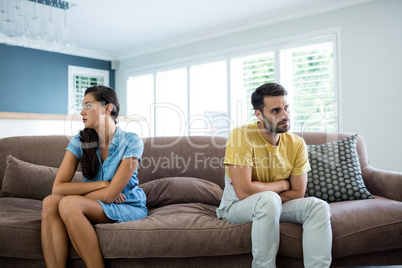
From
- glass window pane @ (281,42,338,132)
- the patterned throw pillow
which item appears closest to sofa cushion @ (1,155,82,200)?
the patterned throw pillow

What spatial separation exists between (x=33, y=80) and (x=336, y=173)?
564 centimetres

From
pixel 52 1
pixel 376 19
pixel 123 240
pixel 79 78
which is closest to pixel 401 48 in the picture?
pixel 376 19

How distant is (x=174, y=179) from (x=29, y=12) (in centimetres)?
368

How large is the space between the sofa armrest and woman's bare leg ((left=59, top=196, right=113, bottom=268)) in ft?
5.66

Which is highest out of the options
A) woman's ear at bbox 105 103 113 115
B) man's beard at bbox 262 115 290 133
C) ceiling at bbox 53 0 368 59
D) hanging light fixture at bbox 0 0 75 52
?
ceiling at bbox 53 0 368 59

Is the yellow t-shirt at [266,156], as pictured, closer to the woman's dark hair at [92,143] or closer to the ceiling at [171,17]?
the woman's dark hair at [92,143]

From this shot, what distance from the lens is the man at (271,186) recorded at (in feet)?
5.16

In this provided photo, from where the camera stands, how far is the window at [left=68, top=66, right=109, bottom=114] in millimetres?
6551

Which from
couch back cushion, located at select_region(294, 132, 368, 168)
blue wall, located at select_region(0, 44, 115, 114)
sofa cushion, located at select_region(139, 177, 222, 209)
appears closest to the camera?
sofa cushion, located at select_region(139, 177, 222, 209)

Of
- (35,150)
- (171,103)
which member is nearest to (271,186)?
(35,150)

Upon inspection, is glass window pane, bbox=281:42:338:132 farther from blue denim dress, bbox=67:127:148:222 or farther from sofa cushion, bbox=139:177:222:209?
blue denim dress, bbox=67:127:148:222

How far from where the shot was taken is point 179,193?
220 centimetres

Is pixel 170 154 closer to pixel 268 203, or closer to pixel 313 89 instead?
pixel 268 203

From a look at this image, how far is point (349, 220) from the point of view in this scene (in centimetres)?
171
